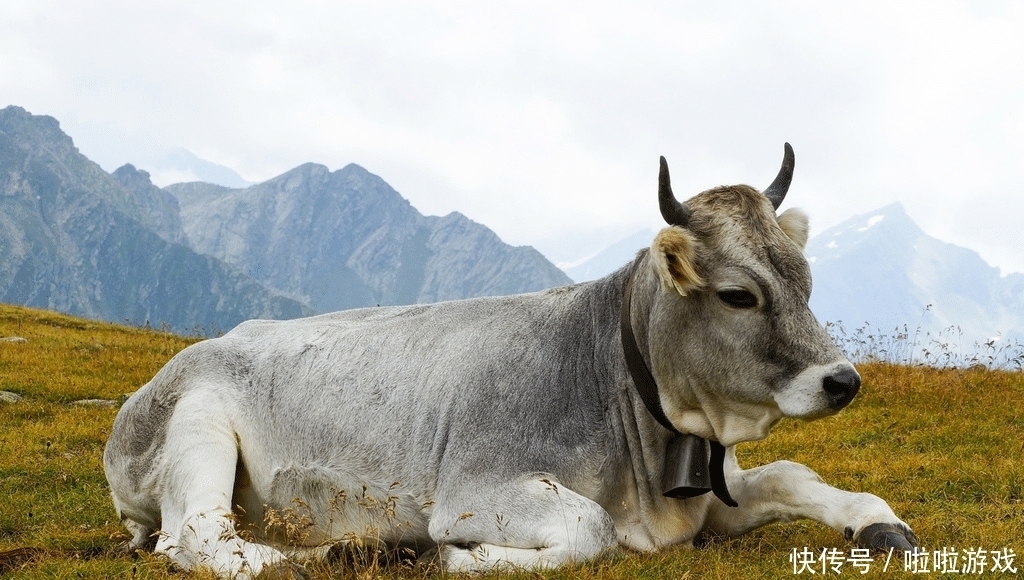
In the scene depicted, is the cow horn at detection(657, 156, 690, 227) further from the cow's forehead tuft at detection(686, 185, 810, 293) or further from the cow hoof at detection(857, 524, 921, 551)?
the cow hoof at detection(857, 524, 921, 551)

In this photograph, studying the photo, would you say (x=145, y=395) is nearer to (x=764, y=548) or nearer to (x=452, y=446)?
(x=452, y=446)

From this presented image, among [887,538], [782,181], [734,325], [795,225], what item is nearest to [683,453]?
[734,325]

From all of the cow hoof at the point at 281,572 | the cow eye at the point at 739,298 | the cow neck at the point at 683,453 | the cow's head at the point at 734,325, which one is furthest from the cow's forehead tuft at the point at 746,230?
the cow hoof at the point at 281,572

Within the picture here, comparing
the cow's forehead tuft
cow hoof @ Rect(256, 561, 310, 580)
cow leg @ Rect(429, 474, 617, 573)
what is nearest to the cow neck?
cow leg @ Rect(429, 474, 617, 573)

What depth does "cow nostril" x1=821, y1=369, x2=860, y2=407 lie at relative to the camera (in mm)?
5070

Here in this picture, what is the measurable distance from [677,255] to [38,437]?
9.82 metres

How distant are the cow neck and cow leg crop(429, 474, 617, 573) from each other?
2.07ft

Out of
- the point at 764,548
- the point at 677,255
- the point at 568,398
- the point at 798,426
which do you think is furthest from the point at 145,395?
the point at 798,426

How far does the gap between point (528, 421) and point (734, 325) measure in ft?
4.92

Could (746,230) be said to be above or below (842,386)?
above

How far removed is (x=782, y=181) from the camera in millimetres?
6484

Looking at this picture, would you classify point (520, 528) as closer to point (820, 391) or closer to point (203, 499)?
point (820, 391)

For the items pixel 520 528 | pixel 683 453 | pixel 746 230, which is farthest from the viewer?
pixel 683 453

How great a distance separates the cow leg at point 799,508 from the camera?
5863 millimetres
